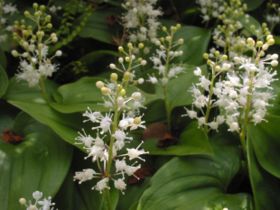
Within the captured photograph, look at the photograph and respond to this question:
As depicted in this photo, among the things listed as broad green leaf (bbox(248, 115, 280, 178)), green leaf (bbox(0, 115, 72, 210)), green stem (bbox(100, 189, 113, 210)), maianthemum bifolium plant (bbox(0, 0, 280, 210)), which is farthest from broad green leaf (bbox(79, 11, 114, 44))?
green stem (bbox(100, 189, 113, 210))

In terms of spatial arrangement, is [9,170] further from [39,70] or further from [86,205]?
[39,70]

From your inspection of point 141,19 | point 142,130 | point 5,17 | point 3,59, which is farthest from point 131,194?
point 5,17

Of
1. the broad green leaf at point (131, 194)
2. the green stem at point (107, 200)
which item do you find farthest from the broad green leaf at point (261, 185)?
the green stem at point (107, 200)

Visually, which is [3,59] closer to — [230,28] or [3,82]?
[3,82]

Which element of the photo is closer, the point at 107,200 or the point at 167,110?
the point at 107,200

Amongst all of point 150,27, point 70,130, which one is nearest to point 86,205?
point 70,130
